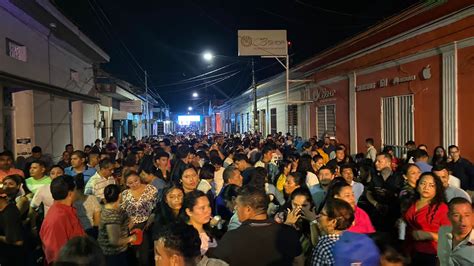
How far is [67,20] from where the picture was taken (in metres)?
14.3

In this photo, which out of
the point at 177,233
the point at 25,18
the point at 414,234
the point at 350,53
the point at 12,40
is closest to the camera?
the point at 177,233

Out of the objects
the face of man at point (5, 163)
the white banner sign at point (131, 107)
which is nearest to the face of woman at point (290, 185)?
the face of man at point (5, 163)

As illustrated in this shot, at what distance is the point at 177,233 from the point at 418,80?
10201mm

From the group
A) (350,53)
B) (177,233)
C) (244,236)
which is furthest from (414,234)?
(350,53)

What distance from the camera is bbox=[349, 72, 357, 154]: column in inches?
617

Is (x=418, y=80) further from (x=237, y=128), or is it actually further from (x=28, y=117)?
(x=237, y=128)

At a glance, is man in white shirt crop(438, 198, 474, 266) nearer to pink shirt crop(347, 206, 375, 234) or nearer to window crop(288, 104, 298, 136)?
pink shirt crop(347, 206, 375, 234)

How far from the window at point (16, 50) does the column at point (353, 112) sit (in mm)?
10568

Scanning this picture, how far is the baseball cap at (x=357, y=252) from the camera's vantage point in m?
3.02

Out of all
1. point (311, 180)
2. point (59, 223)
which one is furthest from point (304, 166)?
point (59, 223)

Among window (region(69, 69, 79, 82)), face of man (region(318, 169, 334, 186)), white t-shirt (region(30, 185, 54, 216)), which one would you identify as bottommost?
white t-shirt (region(30, 185, 54, 216))

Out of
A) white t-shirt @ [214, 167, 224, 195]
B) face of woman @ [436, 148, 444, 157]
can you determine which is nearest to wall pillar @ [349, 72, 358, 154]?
face of woman @ [436, 148, 444, 157]

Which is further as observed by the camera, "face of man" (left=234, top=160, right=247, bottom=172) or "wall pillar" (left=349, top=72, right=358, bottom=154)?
"wall pillar" (left=349, top=72, right=358, bottom=154)

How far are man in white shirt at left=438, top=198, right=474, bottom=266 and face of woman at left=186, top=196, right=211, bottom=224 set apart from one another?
7.16 ft
